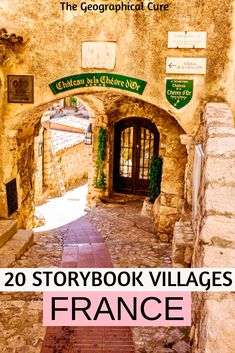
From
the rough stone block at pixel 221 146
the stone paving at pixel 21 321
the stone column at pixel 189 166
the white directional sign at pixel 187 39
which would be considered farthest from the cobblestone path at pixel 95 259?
the white directional sign at pixel 187 39

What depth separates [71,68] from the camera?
6453 mm

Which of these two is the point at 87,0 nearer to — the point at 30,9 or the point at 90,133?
the point at 30,9

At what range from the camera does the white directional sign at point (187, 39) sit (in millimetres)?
6062

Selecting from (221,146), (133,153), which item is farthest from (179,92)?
(133,153)

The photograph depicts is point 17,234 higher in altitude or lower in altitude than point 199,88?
lower

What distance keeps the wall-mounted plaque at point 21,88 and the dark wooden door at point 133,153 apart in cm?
574

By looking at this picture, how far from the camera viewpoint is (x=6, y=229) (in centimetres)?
657

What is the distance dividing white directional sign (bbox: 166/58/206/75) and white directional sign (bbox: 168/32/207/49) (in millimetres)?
200

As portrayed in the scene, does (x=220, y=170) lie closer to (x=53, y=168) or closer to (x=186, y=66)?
(x=186, y=66)

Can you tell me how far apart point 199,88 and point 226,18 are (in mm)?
1054

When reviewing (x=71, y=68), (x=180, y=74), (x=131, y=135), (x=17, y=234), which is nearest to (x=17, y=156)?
(x=17, y=234)

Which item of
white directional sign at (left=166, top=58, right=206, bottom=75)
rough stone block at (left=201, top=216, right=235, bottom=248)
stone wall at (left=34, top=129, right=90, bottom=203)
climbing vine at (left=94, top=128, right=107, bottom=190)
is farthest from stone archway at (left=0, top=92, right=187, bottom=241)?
stone wall at (left=34, top=129, right=90, bottom=203)

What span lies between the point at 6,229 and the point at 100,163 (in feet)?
19.5

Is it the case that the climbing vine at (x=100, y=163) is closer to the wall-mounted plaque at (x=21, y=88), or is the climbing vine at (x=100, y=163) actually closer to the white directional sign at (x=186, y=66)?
the wall-mounted plaque at (x=21, y=88)
